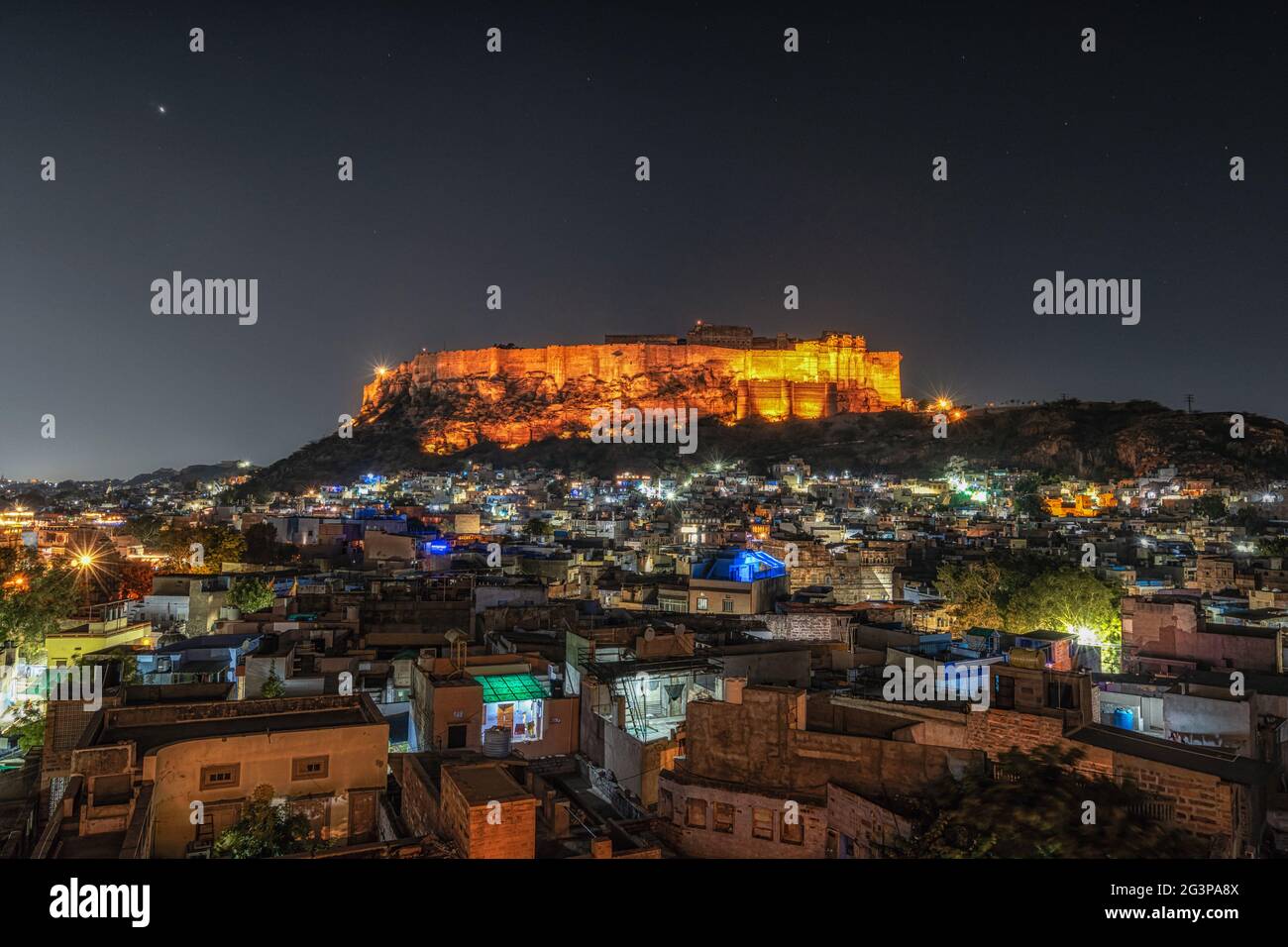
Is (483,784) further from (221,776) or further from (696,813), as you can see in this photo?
(221,776)

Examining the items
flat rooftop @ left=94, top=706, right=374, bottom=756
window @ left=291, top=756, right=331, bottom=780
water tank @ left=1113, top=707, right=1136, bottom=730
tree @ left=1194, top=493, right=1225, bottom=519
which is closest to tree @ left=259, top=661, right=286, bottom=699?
flat rooftop @ left=94, top=706, right=374, bottom=756

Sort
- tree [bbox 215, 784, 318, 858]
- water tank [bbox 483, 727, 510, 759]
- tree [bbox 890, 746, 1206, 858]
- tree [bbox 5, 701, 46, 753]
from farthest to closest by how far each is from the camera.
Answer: tree [bbox 5, 701, 46, 753]
water tank [bbox 483, 727, 510, 759]
tree [bbox 215, 784, 318, 858]
tree [bbox 890, 746, 1206, 858]

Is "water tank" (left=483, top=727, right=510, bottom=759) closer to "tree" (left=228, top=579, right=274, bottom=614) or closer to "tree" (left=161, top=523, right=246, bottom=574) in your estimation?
"tree" (left=228, top=579, right=274, bottom=614)

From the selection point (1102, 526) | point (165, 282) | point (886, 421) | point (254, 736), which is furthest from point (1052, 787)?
point (886, 421)

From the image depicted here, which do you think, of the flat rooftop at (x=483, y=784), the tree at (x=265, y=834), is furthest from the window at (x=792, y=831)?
the tree at (x=265, y=834)

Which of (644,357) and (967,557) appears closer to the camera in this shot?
(967,557)
